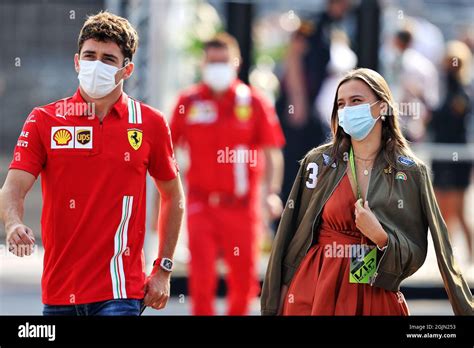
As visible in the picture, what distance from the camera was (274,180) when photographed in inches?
365

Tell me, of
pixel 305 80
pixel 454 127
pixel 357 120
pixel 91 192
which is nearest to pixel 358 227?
pixel 357 120

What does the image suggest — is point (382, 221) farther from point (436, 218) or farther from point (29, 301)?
point (29, 301)

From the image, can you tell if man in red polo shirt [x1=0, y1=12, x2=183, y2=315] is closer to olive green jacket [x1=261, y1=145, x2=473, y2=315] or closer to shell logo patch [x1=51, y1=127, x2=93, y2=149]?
shell logo patch [x1=51, y1=127, x2=93, y2=149]

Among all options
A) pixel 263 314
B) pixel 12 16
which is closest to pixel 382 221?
pixel 263 314

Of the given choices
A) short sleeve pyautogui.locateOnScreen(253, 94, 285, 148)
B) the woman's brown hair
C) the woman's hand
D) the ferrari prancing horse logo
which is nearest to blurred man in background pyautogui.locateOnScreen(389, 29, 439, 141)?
short sleeve pyautogui.locateOnScreen(253, 94, 285, 148)

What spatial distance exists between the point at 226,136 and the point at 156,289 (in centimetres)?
370

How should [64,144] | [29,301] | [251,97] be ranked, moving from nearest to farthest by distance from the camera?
[64,144], [251,97], [29,301]

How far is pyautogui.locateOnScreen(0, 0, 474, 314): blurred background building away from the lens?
35.0ft

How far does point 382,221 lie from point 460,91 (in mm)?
5706

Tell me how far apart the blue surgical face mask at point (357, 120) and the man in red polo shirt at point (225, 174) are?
10.4ft

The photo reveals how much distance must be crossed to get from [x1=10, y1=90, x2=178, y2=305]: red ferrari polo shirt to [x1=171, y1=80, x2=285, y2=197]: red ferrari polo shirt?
11.6ft

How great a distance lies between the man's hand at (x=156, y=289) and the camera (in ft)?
18.0

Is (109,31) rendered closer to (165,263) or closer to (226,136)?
(165,263)

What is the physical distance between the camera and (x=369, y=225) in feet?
17.5
